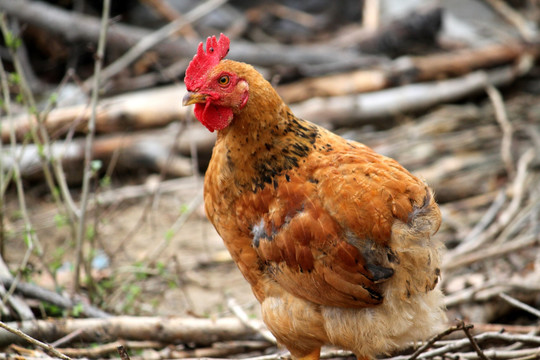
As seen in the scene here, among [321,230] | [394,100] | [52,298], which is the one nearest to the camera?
[321,230]

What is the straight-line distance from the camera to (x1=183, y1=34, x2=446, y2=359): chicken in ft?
8.15

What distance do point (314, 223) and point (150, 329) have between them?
137 centimetres

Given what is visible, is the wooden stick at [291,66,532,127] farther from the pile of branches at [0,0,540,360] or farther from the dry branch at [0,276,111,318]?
the dry branch at [0,276,111,318]

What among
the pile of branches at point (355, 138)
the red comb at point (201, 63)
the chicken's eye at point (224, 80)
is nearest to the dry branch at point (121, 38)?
the pile of branches at point (355, 138)

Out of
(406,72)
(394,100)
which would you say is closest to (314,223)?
(394,100)

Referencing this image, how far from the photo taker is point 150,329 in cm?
330

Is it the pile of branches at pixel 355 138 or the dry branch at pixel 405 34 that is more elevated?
the dry branch at pixel 405 34

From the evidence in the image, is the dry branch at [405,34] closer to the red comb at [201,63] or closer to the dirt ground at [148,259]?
the dirt ground at [148,259]

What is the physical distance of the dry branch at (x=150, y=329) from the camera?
3229mm

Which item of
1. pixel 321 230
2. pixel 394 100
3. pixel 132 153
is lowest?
pixel 321 230

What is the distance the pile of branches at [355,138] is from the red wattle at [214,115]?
3.65 ft

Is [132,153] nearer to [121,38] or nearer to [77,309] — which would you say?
[121,38]

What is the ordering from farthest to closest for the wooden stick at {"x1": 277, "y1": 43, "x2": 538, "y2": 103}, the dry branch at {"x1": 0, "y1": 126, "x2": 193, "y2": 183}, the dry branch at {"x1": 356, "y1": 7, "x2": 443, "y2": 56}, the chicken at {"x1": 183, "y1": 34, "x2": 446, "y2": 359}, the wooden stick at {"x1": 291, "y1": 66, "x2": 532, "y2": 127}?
the dry branch at {"x1": 356, "y1": 7, "x2": 443, "y2": 56}
the wooden stick at {"x1": 277, "y1": 43, "x2": 538, "y2": 103}
the wooden stick at {"x1": 291, "y1": 66, "x2": 532, "y2": 127}
the dry branch at {"x1": 0, "y1": 126, "x2": 193, "y2": 183}
the chicken at {"x1": 183, "y1": 34, "x2": 446, "y2": 359}

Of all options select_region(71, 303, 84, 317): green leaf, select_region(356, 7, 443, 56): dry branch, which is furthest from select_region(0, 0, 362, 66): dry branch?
select_region(71, 303, 84, 317): green leaf
